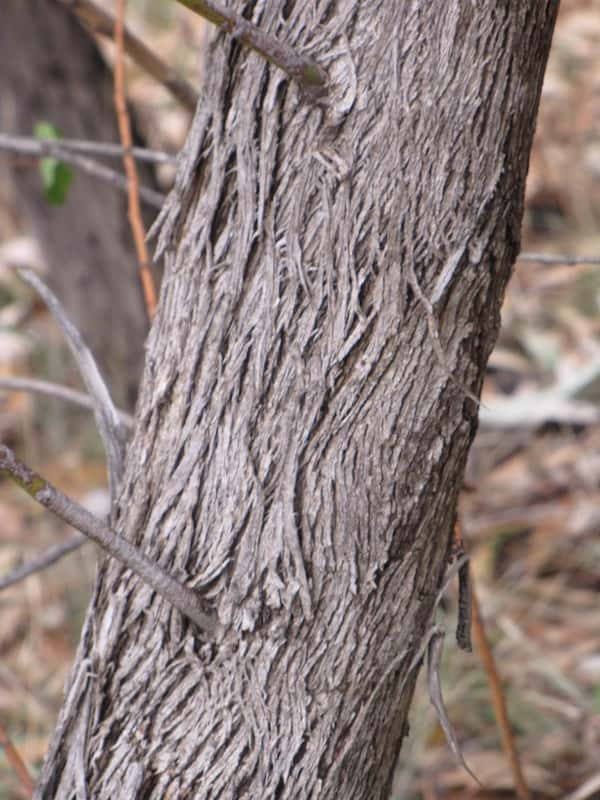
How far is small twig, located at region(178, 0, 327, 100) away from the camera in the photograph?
0.81m

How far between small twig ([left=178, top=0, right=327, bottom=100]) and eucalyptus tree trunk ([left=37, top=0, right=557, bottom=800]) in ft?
0.10

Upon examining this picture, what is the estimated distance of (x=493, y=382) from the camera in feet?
10.5

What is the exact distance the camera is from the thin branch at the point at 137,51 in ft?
4.78

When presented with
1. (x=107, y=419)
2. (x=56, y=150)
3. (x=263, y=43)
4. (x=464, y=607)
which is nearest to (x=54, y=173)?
(x=56, y=150)

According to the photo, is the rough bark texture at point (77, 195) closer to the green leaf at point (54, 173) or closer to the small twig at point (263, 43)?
the green leaf at point (54, 173)

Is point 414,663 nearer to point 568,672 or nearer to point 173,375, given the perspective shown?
point 173,375

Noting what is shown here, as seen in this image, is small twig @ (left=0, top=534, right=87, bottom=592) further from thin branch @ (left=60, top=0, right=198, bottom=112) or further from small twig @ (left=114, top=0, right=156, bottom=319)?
thin branch @ (left=60, top=0, right=198, bottom=112)

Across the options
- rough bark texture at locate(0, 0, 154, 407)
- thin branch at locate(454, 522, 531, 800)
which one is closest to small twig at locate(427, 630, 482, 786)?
thin branch at locate(454, 522, 531, 800)

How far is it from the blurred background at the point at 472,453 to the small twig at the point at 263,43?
106 cm

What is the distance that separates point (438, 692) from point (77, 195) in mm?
2076

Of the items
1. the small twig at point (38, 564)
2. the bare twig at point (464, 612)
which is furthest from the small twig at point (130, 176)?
→ the bare twig at point (464, 612)

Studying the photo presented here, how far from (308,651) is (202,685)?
0.37 feet

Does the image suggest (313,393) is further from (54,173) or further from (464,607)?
(54,173)

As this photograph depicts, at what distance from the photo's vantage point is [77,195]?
2.67 m
